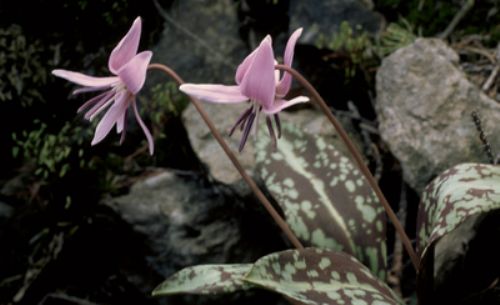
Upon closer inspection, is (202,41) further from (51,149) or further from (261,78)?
(261,78)

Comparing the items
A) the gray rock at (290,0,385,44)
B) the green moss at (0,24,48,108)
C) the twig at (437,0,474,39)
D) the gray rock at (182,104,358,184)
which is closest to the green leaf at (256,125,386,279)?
the gray rock at (182,104,358,184)

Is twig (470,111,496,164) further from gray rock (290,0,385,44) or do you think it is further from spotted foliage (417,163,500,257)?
gray rock (290,0,385,44)

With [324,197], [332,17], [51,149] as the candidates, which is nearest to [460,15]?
[332,17]

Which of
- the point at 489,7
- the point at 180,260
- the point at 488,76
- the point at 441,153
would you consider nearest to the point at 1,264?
the point at 180,260

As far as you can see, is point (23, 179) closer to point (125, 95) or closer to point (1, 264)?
point (1, 264)

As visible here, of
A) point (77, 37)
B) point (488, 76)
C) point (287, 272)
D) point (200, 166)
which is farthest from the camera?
point (77, 37)

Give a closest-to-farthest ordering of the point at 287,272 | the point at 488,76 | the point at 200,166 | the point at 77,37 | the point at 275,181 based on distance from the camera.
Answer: the point at 287,272
the point at 275,181
the point at 488,76
the point at 200,166
the point at 77,37
